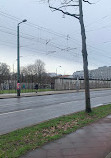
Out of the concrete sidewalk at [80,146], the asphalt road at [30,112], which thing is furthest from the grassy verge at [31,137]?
the asphalt road at [30,112]

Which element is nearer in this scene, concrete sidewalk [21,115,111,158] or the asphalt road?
concrete sidewalk [21,115,111,158]

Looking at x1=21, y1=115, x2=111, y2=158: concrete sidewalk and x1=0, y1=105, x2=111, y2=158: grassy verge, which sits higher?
x1=0, y1=105, x2=111, y2=158: grassy verge

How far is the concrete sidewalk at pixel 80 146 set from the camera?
3963 mm

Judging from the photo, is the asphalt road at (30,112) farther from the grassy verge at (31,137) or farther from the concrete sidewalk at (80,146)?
the concrete sidewalk at (80,146)

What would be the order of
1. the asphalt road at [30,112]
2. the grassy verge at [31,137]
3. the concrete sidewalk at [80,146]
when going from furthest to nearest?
the asphalt road at [30,112] < the grassy verge at [31,137] < the concrete sidewalk at [80,146]

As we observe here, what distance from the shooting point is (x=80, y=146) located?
4.50 meters

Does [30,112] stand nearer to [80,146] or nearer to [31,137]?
[31,137]

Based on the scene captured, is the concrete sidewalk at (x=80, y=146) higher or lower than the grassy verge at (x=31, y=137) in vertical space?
lower

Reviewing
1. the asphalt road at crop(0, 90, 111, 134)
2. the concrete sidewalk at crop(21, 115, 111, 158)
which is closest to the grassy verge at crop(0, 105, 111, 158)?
the concrete sidewalk at crop(21, 115, 111, 158)

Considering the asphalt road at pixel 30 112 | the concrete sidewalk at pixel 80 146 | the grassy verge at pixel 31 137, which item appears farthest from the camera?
the asphalt road at pixel 30 112

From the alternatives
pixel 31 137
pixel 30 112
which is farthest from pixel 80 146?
pixel 30 112

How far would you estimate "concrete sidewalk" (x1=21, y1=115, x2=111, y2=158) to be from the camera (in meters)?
3.96

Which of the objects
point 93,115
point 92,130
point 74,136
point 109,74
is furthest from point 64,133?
point 109,74

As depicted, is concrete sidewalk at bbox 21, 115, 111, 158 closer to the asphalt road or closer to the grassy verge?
the grassy verge
